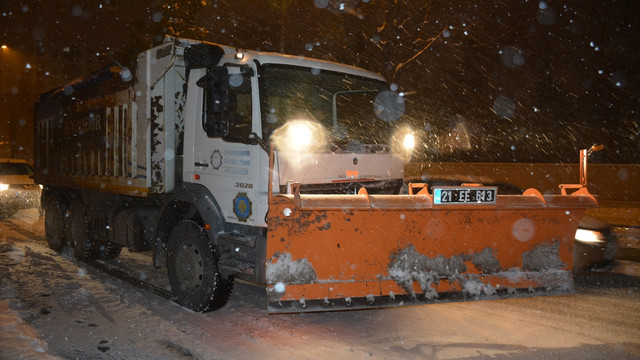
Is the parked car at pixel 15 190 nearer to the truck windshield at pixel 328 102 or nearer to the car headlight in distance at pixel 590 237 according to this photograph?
the truck windshield at pixel 328 102

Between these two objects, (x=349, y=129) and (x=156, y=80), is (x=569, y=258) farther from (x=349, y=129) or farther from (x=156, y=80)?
(x=156, y=80)

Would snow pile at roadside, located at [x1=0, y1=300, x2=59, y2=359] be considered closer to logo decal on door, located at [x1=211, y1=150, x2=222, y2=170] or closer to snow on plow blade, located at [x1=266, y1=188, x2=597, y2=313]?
snow on plow blade, located at [x1=266, y1=188, x2=597, y2=313]

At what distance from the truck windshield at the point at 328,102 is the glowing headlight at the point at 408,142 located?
0.87ft

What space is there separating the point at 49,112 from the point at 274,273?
7937 millimetres

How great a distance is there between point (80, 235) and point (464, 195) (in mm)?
6880

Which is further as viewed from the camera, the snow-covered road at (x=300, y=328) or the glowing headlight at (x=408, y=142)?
the glowing headlight at (x=408, y=142)

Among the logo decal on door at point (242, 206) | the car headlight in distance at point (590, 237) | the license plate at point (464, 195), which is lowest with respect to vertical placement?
the car headlight in distance at point (590, 237)

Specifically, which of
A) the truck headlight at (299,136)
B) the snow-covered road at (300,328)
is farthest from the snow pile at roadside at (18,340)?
the truck headlight at (299,136)

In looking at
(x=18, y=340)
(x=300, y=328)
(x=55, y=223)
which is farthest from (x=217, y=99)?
(x=55, y=223)

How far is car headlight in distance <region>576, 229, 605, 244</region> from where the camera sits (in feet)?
23.6

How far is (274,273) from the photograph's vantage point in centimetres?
493

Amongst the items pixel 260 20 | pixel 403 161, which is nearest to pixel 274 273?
pixel 403 161

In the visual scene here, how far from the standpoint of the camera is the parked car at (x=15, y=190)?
50.4ft

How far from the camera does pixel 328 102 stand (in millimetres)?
6000
